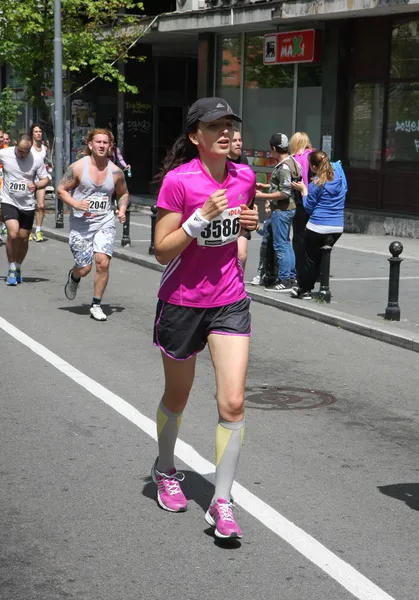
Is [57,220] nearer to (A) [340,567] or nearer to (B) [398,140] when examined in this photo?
A: (B) [398,140]

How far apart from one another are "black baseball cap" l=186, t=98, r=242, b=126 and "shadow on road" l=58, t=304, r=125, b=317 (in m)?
7.00

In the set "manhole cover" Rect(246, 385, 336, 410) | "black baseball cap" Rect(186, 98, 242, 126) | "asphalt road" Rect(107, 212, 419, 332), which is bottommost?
"asphalt road" Rect(107, 212, 419, 332)

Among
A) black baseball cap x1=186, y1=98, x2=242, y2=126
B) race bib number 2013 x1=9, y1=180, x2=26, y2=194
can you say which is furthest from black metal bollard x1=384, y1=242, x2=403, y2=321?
black baseball cap x1=186, y1=98, x2=242, y2=126

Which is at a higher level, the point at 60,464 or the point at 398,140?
the point at 398,140

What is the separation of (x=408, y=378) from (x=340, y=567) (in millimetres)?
4492

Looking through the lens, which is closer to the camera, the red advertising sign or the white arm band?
the white arm band

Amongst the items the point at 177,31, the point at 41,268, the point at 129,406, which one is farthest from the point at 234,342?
the point at 177,31

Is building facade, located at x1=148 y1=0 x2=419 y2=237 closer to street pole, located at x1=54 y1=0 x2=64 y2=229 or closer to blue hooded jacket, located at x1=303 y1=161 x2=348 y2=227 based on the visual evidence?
street pole, located at x1=54 y1=0 x2=64 y2=229

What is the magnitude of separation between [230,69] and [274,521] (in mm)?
21881

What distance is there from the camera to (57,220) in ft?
72.5

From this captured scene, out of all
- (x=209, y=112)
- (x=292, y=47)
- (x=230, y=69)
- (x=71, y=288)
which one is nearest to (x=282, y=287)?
(x=71, y=288)

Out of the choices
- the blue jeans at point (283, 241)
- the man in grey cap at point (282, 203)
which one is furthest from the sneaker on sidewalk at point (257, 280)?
the blue jeans at point (283, 241)

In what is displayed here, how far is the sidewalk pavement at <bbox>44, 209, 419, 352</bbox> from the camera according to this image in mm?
11117

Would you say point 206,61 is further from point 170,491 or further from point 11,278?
point 170,491
